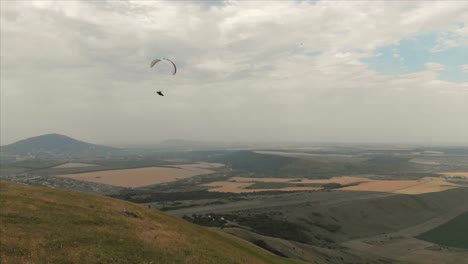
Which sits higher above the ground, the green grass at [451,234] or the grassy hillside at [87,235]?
the grassy hillside at [87,235]

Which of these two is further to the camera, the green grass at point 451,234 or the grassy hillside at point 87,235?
the green grass at point 451,234

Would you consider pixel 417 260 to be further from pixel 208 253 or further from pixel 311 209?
pixel 208 253

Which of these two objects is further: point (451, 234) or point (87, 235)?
point (451, 234)

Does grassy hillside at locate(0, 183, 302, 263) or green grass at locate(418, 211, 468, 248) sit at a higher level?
grassy hillside at locate(0, 183, 302, 263)

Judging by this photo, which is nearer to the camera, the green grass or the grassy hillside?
the grassy hillside
